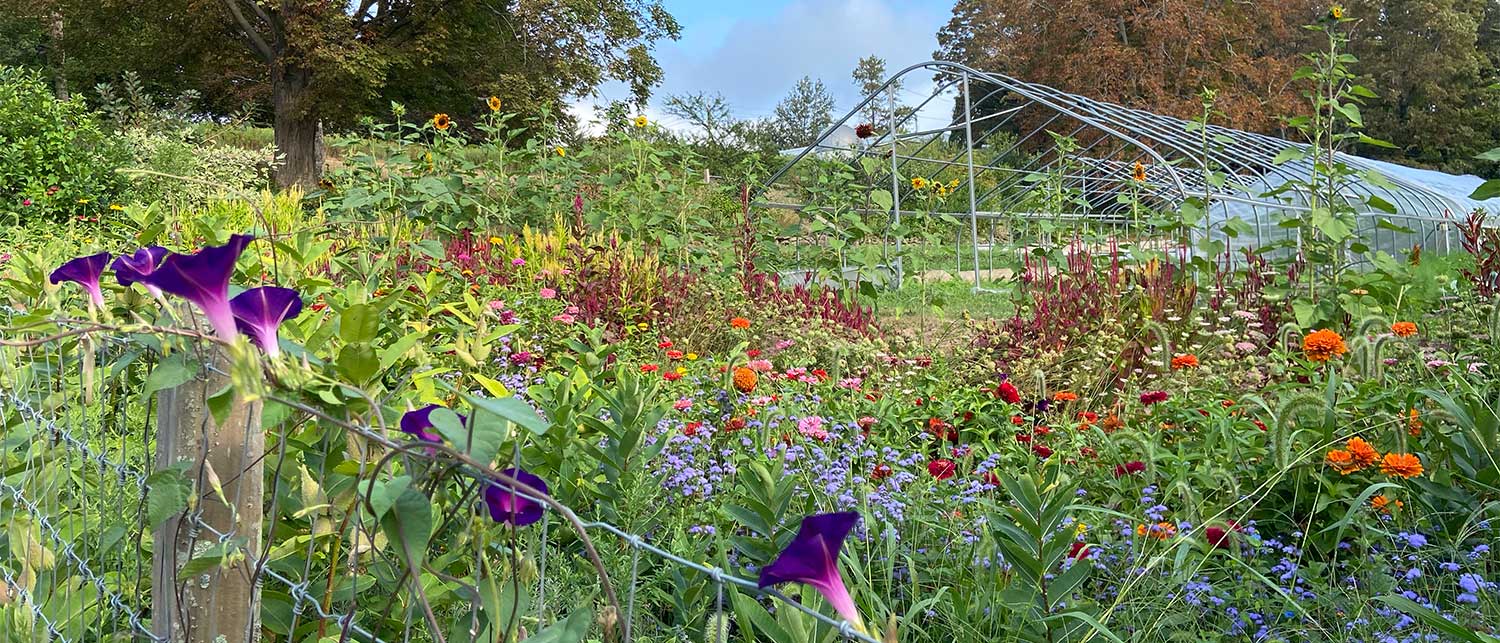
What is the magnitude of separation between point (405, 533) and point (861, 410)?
2.29 metres

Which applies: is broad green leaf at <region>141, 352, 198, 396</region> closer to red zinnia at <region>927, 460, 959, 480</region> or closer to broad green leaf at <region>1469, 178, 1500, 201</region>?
red zinnia at <region>927, 460, 959, 480</region>

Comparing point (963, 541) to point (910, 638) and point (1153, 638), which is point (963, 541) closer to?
point (910, 638)

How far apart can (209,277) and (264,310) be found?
62 millimetres

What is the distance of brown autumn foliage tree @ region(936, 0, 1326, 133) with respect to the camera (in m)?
22.2

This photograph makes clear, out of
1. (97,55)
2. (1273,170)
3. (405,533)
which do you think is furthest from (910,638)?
(97,55)

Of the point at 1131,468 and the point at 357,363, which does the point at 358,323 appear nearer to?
the point at 357,363

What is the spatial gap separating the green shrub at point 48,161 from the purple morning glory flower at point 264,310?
9.25 meters

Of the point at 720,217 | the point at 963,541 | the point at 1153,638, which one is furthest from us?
the point at 720,217

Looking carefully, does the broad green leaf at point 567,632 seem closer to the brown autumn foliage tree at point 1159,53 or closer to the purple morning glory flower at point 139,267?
the purple morning glory flower at point 139,267

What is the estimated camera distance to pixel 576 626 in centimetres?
103

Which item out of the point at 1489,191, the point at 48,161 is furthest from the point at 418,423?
the point at 48,161

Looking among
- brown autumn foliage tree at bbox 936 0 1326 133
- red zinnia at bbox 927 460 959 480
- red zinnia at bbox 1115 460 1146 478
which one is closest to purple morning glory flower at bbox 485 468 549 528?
red zinnia at bbox 927 460 959 480

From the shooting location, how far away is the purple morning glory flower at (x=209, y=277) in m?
0.87

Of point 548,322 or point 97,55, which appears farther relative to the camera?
point 97,55
